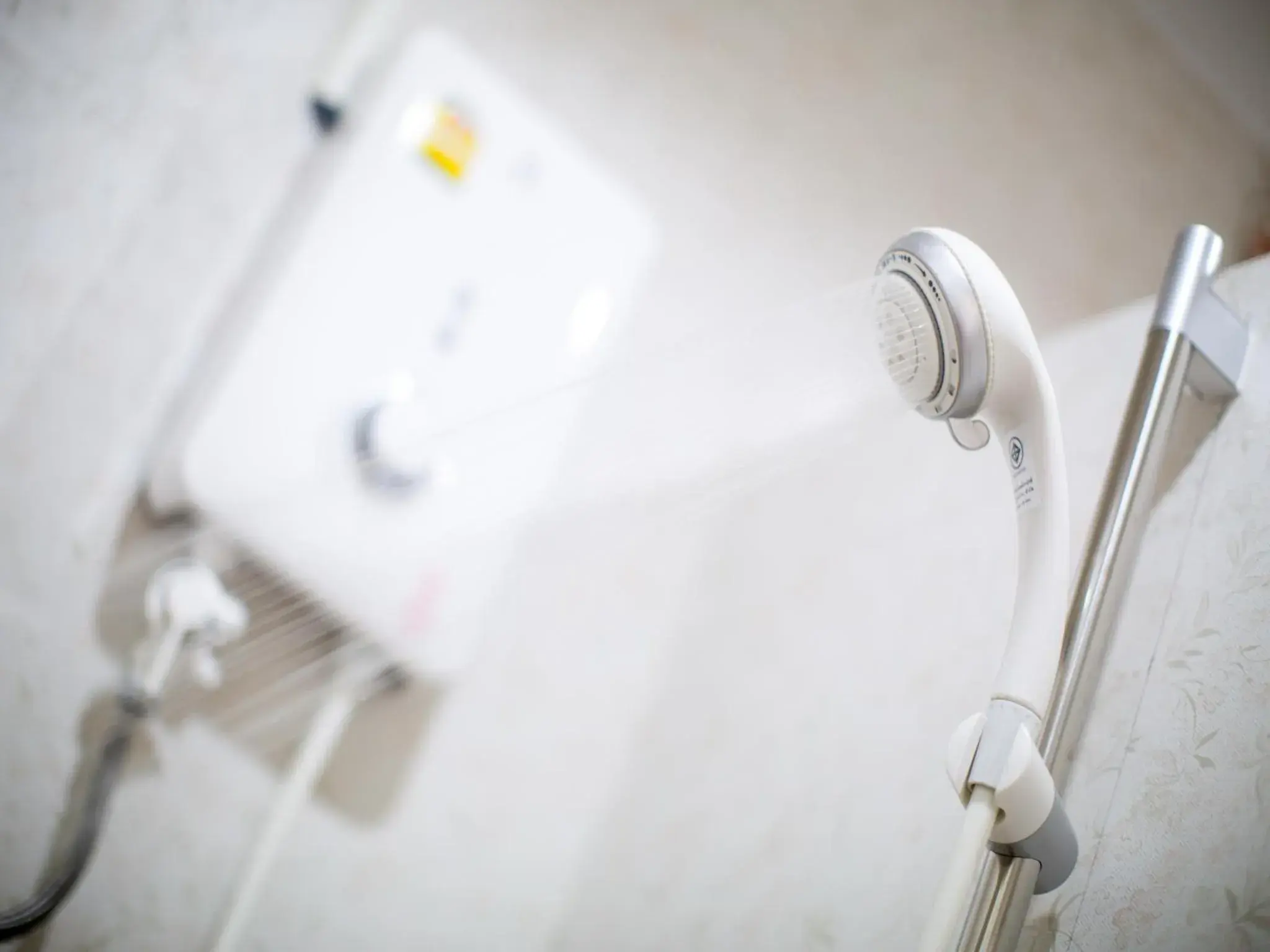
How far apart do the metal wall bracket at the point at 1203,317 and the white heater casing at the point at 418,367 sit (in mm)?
479

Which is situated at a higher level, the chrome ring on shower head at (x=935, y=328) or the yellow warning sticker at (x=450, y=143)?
the yellow warning sticker at (x=450, y=143)

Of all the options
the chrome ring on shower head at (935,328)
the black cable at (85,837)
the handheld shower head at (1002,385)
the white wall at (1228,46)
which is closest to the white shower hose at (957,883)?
the handheld shower head at (1002,385)

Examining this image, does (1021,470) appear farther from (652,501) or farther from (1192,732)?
(652,501)

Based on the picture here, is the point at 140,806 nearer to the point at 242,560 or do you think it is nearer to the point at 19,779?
the point at 19,779

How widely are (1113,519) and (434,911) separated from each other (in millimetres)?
704

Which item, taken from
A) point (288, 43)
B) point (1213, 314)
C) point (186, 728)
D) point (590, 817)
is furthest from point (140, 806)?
point (1213, 314)

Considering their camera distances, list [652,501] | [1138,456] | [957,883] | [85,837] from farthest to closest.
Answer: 1. [652,501]
2. [85,837]
3. [1138,456]
4. [957,883]

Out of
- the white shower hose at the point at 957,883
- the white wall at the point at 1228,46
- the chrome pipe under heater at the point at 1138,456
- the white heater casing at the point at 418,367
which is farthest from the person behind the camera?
the white wall at the point at 1228,46

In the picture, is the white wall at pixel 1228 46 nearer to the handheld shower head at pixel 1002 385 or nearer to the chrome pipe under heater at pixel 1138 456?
the chrome pipe under heater at pixel 1138 456

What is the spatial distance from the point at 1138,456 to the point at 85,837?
808 mm

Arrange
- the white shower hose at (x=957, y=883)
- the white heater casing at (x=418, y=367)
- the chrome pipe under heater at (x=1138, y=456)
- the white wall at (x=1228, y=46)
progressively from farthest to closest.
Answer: the white wall at (x=1228, y=46)
the white heater casing at (x=418, y=367)
the chrome pipe under heater at (x=1138, y=456)
the white shower hose at (x=957, y=883)

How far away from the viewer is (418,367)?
711mm

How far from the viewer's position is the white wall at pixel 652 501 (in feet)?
2.19

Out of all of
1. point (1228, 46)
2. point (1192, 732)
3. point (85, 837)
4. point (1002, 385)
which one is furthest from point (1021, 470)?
point (1228, 46)
